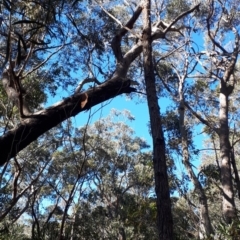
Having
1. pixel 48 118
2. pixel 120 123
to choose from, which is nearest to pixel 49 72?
pixel 48 118

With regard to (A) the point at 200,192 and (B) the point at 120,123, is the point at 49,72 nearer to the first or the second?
(A) the point at 200,192

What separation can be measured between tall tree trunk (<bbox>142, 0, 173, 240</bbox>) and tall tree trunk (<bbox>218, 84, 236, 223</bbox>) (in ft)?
11.3

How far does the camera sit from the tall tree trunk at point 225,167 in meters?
7.28

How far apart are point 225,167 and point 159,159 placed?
4.39 metres

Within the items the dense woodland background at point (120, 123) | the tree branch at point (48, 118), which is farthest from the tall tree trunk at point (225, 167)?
the tree branch at point (48, 118)

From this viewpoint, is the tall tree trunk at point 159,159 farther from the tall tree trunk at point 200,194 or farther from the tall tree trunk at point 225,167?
the tall tree trunk at point 200,194

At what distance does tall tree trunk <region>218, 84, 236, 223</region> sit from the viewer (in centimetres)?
728

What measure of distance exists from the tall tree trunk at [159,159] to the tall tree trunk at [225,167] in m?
3.44

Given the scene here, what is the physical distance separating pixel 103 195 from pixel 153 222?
3.70 metres

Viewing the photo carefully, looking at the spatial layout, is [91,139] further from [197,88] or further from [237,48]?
[237,48]

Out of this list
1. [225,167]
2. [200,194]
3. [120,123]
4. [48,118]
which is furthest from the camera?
[120,123]

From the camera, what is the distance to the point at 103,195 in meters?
17.0

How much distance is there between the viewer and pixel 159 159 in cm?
412

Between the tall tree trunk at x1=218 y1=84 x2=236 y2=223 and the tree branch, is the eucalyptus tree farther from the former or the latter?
the tall tree trunk at x1=218 y1=84 x2=236 y2=223
